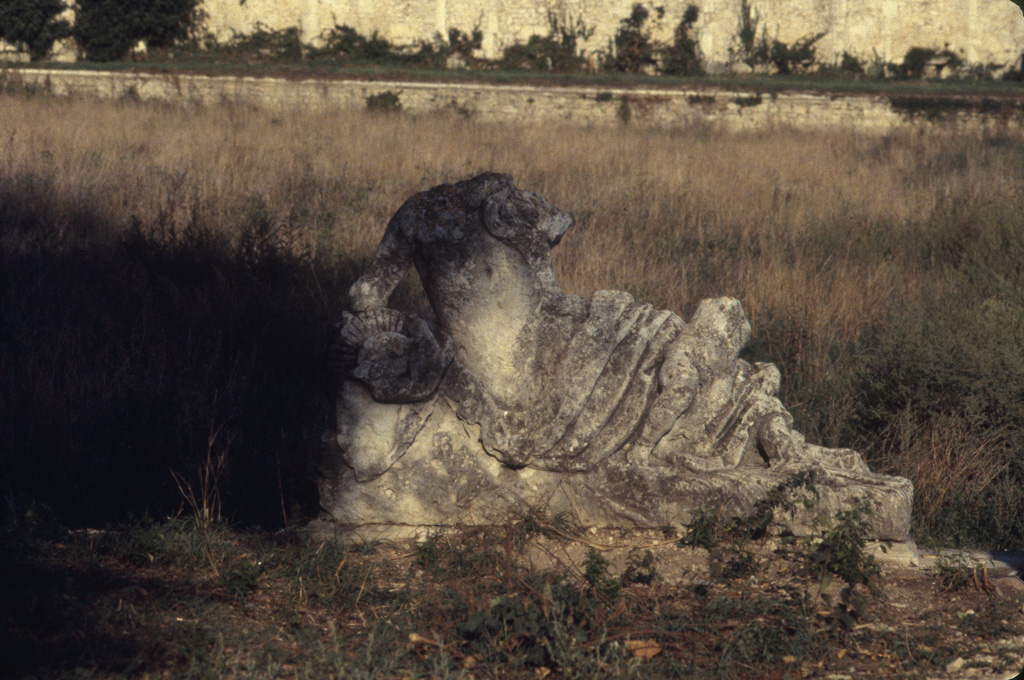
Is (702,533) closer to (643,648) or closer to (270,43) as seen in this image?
(643,648)

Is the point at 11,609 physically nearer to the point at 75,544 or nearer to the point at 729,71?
the point at 75,544

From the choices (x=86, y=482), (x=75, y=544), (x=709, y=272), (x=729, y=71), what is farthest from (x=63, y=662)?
(x=729, y=71)

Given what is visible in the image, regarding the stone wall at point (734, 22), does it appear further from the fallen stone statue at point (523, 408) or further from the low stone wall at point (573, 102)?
the fallen stone statue at point (523, 408)

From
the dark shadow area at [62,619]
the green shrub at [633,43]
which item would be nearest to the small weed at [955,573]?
the dark shadow area at [62,619]

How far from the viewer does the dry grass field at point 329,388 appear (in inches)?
113

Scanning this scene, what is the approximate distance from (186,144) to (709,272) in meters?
6.72

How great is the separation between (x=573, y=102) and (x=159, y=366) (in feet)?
45.5

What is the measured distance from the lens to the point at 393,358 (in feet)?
11.3

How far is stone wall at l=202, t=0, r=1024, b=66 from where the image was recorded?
24391mm

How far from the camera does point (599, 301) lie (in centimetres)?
376

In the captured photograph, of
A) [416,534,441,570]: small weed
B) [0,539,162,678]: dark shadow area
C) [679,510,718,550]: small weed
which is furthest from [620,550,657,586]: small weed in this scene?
[0,539,162,678]: dark shadow area

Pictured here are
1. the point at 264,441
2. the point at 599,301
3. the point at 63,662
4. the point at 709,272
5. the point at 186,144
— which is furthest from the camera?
the point at 186,144

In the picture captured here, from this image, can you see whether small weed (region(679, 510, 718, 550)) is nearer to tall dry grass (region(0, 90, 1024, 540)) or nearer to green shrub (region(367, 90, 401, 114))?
tall dry grass (region(0, 90, 1024, 540))

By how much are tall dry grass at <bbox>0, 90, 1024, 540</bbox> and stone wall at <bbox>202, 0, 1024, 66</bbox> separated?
37.9ft
